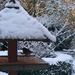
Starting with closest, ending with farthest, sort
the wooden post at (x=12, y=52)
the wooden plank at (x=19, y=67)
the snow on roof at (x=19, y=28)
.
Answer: the snow on roof at (x=19, y=28) → the wooden plank at (x=19, y=67) → the wooden post at (x=12, y=52)

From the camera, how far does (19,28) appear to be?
2.26 meters

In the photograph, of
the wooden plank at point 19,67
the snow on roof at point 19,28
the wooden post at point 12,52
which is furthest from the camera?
the wooden post at point 12,52

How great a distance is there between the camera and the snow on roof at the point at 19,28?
2.18 m

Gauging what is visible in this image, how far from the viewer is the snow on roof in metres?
2.18

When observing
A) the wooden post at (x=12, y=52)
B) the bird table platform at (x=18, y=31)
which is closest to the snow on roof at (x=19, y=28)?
→ the bird table platform at (x=18, y=31)

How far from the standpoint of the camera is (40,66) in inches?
96.7

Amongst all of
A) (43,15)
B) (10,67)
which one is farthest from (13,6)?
(43,15)

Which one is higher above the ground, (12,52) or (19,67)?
(12,52)

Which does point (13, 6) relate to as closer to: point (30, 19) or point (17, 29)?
point (30, 19)

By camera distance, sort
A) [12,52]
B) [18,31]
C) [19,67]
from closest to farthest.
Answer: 1. [18,31]
2. [19,67]
3. [12,52]

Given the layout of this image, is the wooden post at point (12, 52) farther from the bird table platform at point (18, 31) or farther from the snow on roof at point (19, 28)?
the snow on roof at point (19, 28)

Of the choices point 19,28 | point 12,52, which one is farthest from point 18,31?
point 12,52

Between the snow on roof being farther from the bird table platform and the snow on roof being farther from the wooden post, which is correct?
the wooden post

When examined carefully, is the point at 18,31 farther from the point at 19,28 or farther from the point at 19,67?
the point at 19,67
